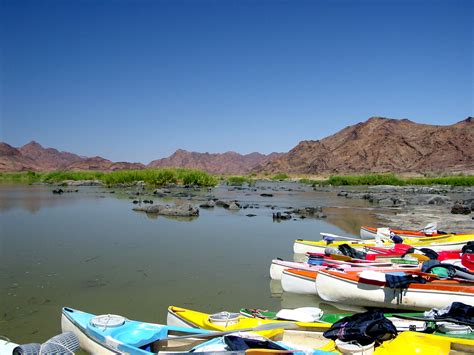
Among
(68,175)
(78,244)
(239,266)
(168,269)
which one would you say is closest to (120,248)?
(78,244)

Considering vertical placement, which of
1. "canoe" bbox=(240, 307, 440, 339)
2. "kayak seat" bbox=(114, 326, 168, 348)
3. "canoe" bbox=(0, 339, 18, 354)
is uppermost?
"kayak seat" bbox=(114, 326, 168, 348)

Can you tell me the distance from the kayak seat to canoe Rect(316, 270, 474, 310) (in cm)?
387

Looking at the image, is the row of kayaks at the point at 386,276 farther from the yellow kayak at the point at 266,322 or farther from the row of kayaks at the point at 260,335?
the yellow kayak at the point at 266,322

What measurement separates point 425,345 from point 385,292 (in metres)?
2.60

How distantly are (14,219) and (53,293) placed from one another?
43.6ft

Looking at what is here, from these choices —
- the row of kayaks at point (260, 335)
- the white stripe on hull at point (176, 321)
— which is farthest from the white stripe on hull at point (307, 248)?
the white stripe on hull at point (176, 321)

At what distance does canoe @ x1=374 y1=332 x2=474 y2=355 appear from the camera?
5.13 meters

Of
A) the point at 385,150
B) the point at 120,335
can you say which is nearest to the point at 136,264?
the point at 120,335

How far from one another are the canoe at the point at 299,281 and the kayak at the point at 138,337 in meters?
3.84

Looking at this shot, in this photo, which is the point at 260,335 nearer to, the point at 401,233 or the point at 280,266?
the point at 280,266

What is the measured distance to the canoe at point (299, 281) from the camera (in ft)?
29.5

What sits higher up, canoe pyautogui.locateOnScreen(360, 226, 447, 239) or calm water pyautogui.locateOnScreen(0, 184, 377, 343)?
canoe pyautogui.locateOnScreen(360, 226, 447, 239)

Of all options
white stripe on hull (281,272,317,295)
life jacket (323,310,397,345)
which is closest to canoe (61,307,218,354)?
life jacket (323,310,397,345)

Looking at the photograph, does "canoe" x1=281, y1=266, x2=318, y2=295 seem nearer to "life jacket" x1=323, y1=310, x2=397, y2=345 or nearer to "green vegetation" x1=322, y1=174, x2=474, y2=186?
A: "life jacket" x1=323, y1=310, x2=397, y2=345
